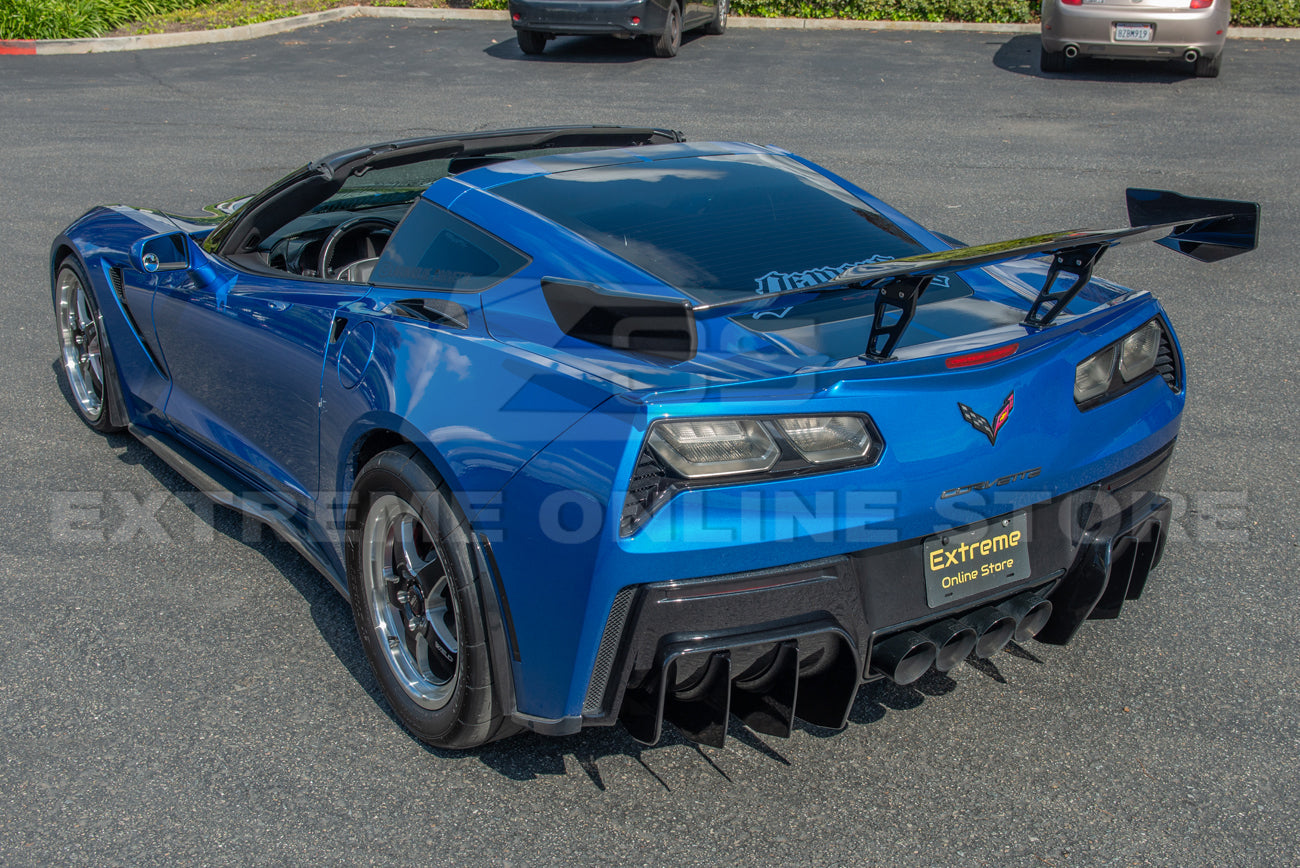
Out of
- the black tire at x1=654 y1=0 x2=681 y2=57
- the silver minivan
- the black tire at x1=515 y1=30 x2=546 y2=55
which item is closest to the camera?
the silver minivan

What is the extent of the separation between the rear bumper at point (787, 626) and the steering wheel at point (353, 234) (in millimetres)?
2014

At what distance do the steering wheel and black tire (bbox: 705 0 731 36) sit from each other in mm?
13184

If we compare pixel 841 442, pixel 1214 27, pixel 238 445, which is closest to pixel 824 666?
pixel 841 442

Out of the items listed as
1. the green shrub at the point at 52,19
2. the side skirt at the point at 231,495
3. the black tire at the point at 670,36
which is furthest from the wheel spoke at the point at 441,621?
the green shrub at the point at 52,19

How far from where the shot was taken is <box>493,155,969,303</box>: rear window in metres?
3.00

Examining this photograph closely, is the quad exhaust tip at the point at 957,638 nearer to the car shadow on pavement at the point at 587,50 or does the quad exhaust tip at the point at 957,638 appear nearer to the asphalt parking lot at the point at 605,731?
the asphalt parking lot at the point at 605,731

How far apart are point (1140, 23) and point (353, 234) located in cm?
1063

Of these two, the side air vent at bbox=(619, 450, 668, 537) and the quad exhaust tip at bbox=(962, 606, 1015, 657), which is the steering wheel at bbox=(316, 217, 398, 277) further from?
the quad exhaust tip at bbox=(962, 606, 1015, 657)

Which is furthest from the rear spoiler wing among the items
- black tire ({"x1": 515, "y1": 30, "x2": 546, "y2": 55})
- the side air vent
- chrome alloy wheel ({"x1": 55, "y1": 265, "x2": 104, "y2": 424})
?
black tire ({"x1": 515, "y1": 30, "x2": 546, "y2": 55})

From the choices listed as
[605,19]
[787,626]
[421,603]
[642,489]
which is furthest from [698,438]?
[605,19]

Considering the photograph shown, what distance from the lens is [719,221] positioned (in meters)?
3.24

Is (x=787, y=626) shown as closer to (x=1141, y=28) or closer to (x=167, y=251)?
(x=167, y=251)

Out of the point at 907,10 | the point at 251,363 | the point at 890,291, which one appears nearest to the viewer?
the point at 890,291

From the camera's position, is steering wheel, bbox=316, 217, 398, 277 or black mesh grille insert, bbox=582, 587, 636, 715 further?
steering wheel, bbox=316, 217, 398, 277
